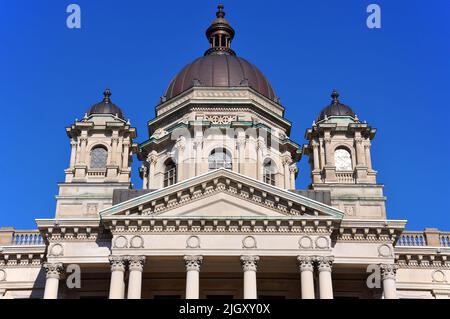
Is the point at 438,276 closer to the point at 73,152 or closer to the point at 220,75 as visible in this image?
the point at 220,75

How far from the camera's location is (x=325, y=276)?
1403 inches

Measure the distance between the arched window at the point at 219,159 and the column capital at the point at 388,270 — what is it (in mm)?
14118

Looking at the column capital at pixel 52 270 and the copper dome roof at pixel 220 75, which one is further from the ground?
the copper dome roof at pixel 220 75

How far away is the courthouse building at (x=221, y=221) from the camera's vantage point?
36.3 metres

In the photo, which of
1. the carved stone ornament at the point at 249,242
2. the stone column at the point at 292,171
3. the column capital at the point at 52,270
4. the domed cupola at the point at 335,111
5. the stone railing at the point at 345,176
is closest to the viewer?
the carved stone ornament at the point at 249,242

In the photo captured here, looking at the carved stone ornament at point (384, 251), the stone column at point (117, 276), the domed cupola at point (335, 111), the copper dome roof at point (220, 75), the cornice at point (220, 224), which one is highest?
the copper dome roof at point (220, 75)

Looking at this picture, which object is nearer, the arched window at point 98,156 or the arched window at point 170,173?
the arched window at point 98,156

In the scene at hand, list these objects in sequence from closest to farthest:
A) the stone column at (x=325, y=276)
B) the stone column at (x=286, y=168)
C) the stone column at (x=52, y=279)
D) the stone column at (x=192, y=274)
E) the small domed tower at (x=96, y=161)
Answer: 1. the stone column at (x=192, y=274)
2. the stone column at (x=325, y=276)
3. the stone column at (x=52, y=279)
4. the small domed tower at (x=96, y=161)
5. the stone column at (x=286, y=168)

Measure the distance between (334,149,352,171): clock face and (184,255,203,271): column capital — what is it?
41.9ft

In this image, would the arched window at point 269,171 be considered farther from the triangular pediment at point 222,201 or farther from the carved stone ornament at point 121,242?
the carved stone ornament at point 121,242

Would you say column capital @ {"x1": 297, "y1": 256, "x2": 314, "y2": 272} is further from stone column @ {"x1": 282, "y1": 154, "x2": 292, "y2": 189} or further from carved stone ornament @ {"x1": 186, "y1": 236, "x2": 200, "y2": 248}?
stone column @ {"x1": 282, "y1": 154, "x2": 292, "y2": 189}

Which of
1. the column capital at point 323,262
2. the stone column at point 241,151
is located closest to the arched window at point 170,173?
the stone column at point 241,151

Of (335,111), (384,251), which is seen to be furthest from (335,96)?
(384,251)
